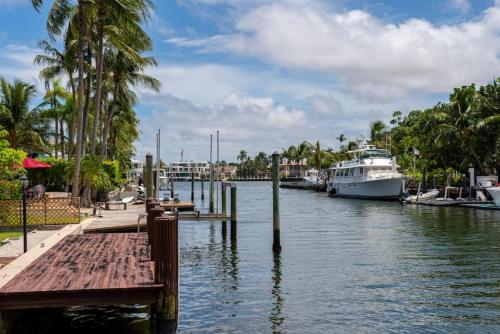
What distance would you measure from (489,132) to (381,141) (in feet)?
182

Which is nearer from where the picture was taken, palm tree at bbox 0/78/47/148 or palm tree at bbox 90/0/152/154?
palm tree at bbox 90/0/152/154

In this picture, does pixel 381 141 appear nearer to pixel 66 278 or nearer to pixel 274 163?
pixel 274 163

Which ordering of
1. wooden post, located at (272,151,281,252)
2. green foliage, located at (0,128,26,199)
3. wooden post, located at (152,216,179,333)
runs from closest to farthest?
wooden post, located at (152,216,179,333) → green foliage, located at (0,128,26,199) → wooden post, located at (272,151,281,252)

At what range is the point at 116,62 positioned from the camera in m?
43.5

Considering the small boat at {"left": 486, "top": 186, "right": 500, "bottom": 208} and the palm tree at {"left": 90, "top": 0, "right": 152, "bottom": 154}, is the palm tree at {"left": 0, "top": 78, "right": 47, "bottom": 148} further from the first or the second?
the small boat at {"left": 486, "top": 186, "right": 500, "bottom": 208}

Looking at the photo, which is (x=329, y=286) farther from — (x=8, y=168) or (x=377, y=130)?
(x=377, y=130)

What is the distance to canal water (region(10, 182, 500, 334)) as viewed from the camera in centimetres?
1343

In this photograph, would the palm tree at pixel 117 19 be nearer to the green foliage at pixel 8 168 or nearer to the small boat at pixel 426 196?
the green foliage at pixel 8 168

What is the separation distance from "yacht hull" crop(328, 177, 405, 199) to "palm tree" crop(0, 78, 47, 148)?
125 feet

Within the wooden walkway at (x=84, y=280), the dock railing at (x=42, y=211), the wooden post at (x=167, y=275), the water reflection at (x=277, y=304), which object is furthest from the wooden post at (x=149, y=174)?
the wooden post at (x=167, y=275)

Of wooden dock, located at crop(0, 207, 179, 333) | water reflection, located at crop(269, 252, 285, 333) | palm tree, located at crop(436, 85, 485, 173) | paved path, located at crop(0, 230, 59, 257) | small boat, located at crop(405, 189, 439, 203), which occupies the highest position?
palm tree, located at crop(436, 85, 485, 173)

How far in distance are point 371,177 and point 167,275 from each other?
62995 mm

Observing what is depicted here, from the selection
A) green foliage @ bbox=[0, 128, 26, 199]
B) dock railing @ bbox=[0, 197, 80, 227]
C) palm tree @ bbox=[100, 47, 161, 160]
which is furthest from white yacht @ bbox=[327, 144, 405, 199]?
green foliage @ bbox=[0, 128, 26, 199]

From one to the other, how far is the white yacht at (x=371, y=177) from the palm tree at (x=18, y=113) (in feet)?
125
